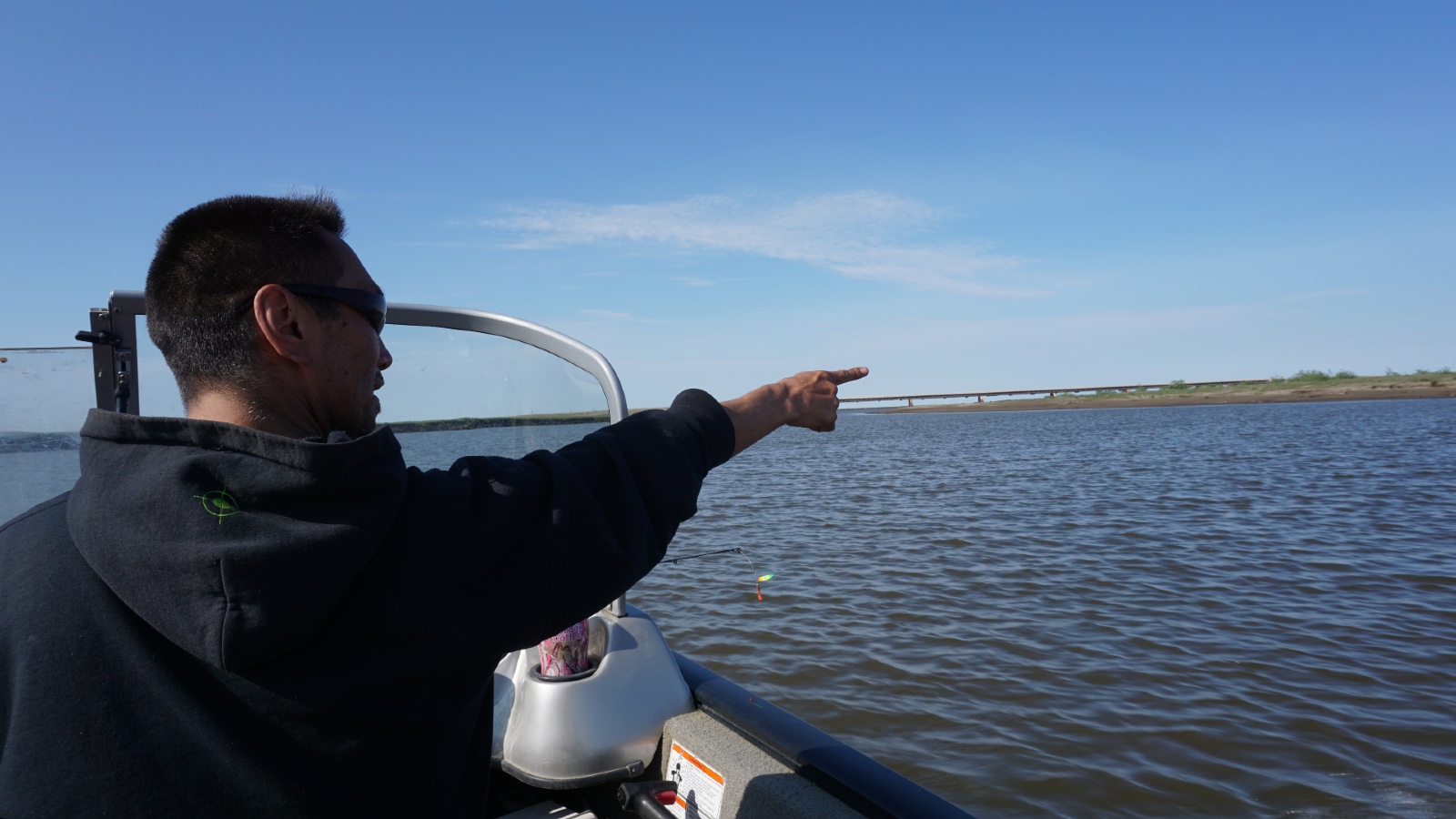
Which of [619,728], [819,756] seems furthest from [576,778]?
[819,756]

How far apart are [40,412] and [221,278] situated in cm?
174

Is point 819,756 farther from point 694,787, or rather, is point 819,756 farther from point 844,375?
point 844,375

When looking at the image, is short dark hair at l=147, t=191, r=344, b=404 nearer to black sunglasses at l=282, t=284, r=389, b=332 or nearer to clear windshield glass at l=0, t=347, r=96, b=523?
black sunglasses at l=282, t=284, r=389, b=332

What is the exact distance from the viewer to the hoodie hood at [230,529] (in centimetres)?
96

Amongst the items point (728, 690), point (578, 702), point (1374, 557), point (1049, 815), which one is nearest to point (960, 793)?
point (1049, 815)

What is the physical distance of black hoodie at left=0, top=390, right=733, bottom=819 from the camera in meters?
0.98

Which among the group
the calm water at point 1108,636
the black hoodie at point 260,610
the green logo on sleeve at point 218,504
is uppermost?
the green logo on sleeve at point 218,504

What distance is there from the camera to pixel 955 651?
728 centimetres

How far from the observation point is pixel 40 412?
2389mm

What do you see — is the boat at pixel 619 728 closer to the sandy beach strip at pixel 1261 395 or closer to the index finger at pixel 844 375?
the index finger at pixel 844 375

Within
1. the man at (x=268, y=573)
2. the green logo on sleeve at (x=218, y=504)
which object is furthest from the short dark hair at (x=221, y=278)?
the green logo on sleeve at (x=218, y=504)

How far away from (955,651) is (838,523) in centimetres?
654

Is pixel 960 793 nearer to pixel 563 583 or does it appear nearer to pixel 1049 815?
pixel 1049 815

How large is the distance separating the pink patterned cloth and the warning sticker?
444 mm
